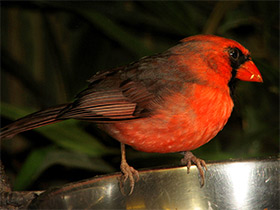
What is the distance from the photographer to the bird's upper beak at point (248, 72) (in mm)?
1983

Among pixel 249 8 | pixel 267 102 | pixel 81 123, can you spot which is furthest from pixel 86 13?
pixel 267 102

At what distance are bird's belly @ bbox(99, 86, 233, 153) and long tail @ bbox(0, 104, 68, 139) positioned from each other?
29 centimetres

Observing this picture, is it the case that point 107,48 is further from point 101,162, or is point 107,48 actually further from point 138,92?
point 138,92

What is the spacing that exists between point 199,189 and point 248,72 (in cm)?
53

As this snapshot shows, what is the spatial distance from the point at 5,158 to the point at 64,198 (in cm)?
208

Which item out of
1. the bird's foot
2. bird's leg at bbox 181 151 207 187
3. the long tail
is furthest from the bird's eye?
the long tail

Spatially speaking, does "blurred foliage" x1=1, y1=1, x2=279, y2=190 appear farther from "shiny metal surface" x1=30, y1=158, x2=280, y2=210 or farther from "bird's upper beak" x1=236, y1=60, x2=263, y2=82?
"shiny metal surface" x1=30, y1=158, x2=280, y2=210

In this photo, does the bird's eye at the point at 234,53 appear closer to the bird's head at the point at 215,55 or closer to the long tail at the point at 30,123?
the bird's head at the point at 215,55

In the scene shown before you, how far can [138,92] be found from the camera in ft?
6.58

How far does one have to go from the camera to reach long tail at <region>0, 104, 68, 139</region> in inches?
77.1

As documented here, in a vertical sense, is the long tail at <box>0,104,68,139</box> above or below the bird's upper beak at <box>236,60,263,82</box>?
below

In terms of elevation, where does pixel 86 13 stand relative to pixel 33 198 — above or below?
above

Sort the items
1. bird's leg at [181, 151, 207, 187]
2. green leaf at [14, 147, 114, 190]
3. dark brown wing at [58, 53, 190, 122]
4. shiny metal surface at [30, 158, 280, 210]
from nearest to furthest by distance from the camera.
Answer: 1. shiny metal surface at [30, 158, 280, 210]
2. bird's leg at [181, 151, 207, 187]
3. dark brown wing at [58, 53, 190, 122]
4. green leaf at [14, 147, 114, 190]

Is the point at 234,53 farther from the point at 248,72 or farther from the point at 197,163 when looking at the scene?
the point at 197,163
